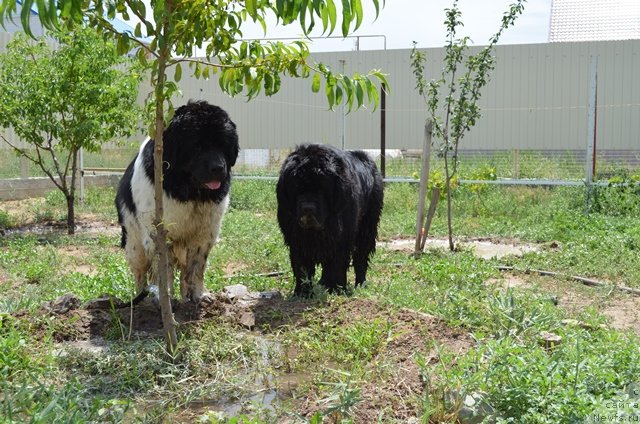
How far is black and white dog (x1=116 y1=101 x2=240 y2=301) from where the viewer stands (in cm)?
523

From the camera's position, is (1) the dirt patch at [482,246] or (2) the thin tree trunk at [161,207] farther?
(1) the dirt patch at [482,246]

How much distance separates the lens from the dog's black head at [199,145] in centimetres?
520

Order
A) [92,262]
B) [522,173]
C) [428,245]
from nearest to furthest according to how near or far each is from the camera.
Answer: [92,262]
[428,245]
[522,173]

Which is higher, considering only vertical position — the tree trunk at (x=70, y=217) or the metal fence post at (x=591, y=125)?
the metal fence post at (x=591, y=125)

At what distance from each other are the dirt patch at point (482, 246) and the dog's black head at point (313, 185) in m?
3.43

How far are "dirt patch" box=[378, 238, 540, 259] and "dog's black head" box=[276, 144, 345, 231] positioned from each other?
3.43 meters

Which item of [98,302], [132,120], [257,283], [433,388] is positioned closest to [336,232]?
[257,283]

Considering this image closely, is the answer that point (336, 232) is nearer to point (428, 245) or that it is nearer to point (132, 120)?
point (428, 245)

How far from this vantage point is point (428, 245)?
10242 millimetres

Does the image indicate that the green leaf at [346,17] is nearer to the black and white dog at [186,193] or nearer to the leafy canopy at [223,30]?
the leafy canopy at [223,30]

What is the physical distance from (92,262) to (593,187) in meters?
8.33

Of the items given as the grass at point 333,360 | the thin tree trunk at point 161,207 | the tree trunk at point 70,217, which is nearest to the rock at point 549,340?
the grass at point 333,360

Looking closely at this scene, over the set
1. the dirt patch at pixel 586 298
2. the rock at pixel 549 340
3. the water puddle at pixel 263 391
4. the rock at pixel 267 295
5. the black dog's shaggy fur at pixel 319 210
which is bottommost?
the dirt patch at pixel 586 298

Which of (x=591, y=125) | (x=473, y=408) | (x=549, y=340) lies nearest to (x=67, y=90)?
(x=549, y=340)
